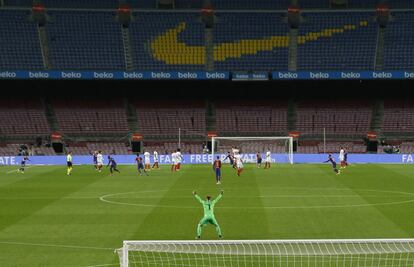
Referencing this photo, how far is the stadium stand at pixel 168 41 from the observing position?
199 feet

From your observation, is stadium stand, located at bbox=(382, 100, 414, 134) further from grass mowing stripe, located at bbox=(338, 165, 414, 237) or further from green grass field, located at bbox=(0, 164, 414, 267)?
green grass field, located at bbox=(0, 164, 414, 267)

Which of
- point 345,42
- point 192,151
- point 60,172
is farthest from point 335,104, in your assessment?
point 60,172

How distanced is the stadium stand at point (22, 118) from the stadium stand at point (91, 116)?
1.74 meters

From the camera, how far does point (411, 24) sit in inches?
2447

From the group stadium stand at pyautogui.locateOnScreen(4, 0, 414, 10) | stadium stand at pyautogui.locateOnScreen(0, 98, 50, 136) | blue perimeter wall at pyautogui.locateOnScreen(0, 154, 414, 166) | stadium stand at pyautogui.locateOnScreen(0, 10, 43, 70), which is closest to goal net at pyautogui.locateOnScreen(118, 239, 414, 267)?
blue perimeter wall at pyautogui.locateOnScreen(0, 154, 414, 166)

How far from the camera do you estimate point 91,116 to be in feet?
199

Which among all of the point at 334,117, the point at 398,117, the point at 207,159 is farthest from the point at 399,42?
the point at 207,159

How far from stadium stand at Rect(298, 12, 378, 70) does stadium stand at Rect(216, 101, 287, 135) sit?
5.40 metres

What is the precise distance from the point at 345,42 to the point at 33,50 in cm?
3295

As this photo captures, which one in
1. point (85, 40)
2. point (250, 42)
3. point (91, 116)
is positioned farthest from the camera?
point (250, 42)

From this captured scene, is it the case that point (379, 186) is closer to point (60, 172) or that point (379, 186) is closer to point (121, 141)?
point (60, 172)

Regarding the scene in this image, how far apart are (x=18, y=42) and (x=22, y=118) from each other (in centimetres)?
816

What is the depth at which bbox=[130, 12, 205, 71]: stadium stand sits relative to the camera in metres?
60.7

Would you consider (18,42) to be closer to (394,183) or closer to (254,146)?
(254,146)
